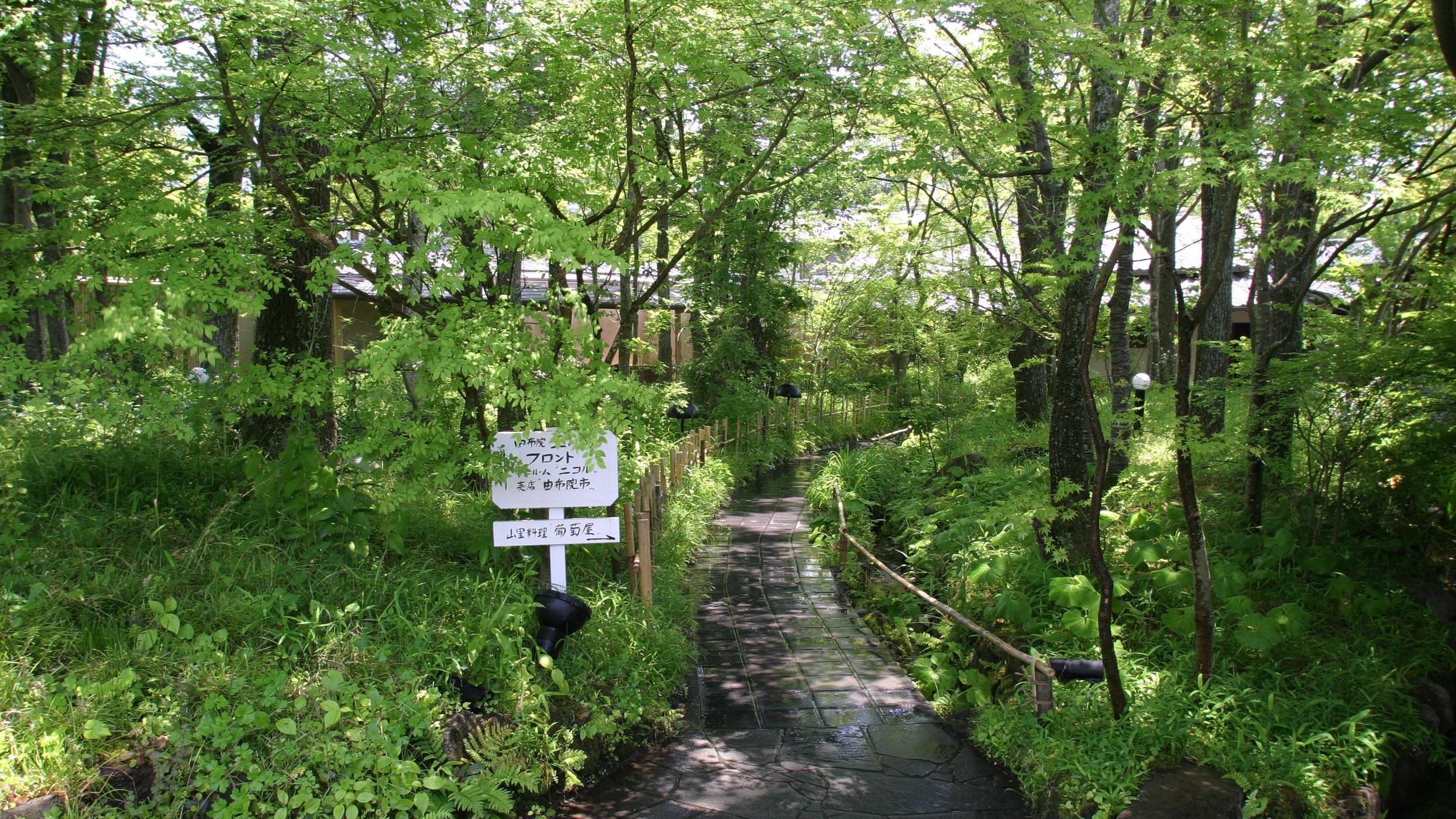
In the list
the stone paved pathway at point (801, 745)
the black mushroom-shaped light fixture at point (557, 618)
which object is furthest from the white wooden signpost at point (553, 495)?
the stone paved pathway at point (801, 745)

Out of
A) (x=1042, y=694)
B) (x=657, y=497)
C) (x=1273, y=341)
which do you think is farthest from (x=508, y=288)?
(x=1273, y=341)

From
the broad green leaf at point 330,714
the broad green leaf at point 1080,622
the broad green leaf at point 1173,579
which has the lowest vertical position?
the broad green leaf at point 1080,622

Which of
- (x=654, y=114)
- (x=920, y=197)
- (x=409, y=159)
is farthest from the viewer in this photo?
(x=920, y=197)

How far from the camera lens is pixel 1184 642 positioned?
544 centimetres

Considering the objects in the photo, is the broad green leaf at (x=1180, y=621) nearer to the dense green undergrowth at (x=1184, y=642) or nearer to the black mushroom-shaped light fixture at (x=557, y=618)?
the dense green undergrowth at (x=1184, y=642)

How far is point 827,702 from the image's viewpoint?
567 cm

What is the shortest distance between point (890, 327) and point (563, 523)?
47.3 ft

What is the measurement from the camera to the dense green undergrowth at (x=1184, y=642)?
4383 millimetres

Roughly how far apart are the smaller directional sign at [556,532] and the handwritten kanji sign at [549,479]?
0.06 meters

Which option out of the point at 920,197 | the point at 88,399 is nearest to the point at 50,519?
the point at 88,399

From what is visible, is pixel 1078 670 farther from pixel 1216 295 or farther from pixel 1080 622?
pixel 1216 295

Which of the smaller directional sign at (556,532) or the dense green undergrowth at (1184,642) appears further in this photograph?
the smaller directional sign at (556,532)

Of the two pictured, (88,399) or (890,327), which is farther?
(890,327)

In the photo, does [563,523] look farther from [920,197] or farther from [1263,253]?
[920,197]
